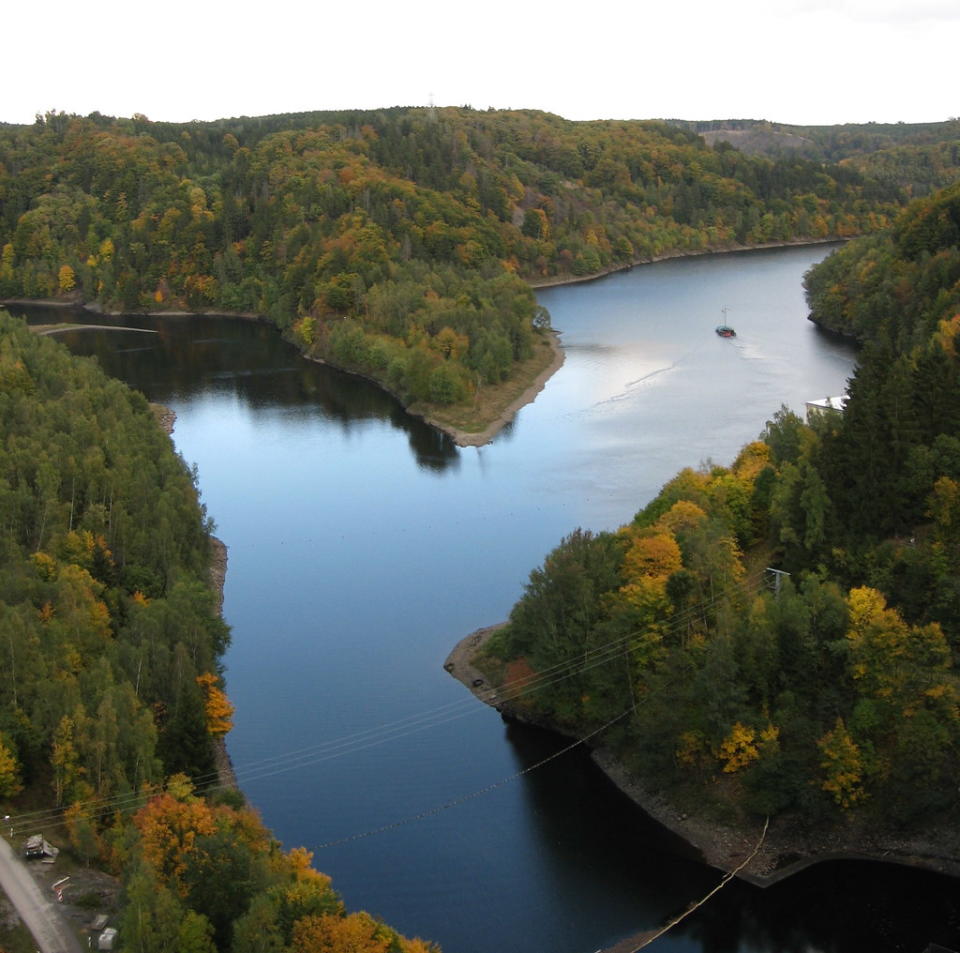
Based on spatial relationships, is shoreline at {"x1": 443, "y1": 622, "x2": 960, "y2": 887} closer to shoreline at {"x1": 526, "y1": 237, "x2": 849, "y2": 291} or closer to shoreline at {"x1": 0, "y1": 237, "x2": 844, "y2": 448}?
shoreline at {"x1": 0, "y1": 237, "x2": 844, "y2": 448}

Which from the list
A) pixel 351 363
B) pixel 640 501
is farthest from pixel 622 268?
pixel 640 501

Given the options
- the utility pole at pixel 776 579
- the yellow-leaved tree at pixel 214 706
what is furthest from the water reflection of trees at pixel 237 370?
the yellow-leaved tree at pixel 214 706

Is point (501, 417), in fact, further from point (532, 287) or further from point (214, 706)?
point (532, 287)

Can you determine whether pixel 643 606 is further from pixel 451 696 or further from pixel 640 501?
pixel 640 501

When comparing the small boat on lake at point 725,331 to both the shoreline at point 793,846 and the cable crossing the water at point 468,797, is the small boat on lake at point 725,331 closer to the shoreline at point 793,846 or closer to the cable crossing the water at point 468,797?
the cable crossing the water at point 468,797

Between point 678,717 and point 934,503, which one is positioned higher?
point 934,503

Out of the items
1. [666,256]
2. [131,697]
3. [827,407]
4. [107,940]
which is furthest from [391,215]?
[107,940]

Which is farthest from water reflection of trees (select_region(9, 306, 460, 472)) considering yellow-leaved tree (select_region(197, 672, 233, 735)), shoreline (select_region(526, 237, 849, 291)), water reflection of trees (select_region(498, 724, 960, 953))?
shoreline (select_region(526, 237, 849, 291))
